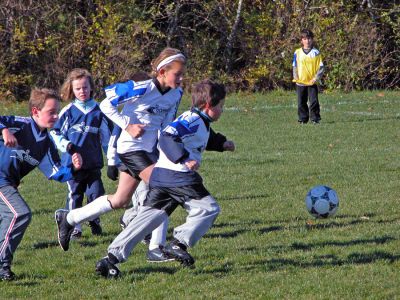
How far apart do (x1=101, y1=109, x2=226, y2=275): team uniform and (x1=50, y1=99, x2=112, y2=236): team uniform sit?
1.75m

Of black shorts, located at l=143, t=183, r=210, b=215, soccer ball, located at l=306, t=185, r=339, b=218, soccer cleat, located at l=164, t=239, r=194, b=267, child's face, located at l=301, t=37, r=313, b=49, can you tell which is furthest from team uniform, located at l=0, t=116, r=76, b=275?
child's face, located at l=301, t=37, r=313, b=49

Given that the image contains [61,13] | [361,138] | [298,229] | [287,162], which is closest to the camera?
[298,229]

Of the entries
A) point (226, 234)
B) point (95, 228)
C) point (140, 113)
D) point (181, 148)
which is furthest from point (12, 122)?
point (226, 234)

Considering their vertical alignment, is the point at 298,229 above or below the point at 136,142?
below

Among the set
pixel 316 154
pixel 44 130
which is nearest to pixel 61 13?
pixel 316 154

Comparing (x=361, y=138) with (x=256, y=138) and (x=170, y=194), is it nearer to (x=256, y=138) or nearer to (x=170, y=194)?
(x=256, y=138)

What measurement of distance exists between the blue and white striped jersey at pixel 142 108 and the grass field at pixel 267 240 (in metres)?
0.88

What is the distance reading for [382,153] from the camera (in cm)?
1238

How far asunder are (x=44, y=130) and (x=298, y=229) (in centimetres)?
244

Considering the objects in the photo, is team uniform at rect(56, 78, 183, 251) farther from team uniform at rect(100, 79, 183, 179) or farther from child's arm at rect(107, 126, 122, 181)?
child's arm at rect(107, 126, 122, 181)

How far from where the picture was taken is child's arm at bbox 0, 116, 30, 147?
5.98 meters

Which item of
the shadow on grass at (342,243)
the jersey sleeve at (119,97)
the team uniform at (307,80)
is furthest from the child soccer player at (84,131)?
the team uniform at (307,80)

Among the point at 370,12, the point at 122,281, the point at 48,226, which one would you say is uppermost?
the point at 122,281

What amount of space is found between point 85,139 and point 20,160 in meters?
1.72
